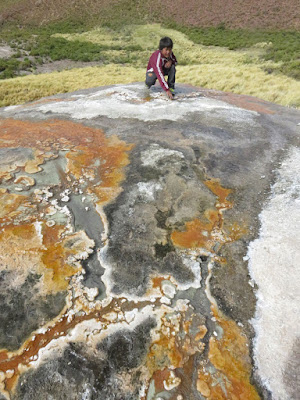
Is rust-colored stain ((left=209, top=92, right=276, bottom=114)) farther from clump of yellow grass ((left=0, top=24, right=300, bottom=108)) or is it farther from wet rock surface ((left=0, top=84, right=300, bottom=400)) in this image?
clump of yellow grass ((left=0, top=24, right=300, bottom=108))

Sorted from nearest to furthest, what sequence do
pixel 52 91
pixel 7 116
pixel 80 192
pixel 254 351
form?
pixel 254 351 → pixel 80 192 → pixel 7 116 → pixel 52 91

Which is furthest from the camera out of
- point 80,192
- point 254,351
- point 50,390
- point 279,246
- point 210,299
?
point 80,192

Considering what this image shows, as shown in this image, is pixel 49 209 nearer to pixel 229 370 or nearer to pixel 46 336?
pixel 46 336

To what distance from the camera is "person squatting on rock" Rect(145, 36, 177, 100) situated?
5.80 meters

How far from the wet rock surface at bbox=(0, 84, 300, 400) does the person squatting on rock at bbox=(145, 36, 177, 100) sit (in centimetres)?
169

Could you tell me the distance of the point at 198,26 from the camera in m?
29.5

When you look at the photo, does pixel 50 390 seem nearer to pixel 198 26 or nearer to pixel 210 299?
pixel 210 299

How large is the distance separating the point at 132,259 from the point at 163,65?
17.0 feet

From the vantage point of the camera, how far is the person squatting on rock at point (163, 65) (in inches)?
228

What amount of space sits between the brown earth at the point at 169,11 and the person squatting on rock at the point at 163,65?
961 inches

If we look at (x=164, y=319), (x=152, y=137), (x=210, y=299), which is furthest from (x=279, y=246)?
(x=152, y=137)

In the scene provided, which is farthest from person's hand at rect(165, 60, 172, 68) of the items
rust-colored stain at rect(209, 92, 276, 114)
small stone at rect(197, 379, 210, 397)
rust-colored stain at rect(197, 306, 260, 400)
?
small stone at rect(197, 379, 210, 397)

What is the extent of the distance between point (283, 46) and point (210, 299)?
66.9 feet

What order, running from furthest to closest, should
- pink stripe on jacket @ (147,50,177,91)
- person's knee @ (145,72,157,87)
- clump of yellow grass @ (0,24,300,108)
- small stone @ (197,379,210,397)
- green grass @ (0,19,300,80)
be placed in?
1. green grass @ (0,19,300,80)
2. clump of yellow grass @ (0,24,300,108)
3. person's knee @ (145,72,157,87)
4. pink stripe on jacket @ (147,50,177,91)
5. small stone @ (197,379,210,397)
